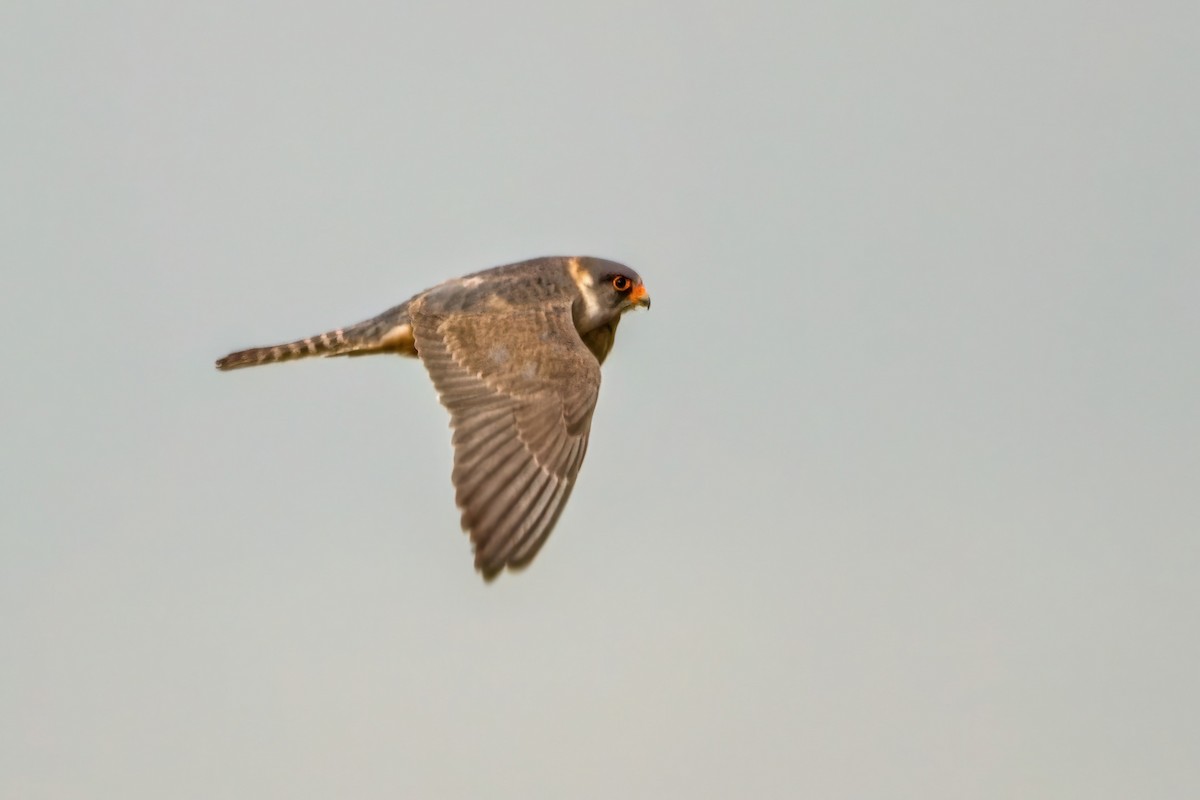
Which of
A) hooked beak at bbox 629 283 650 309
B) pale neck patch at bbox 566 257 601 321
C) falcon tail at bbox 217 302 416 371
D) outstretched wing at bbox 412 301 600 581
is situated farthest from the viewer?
hooked beak at bbox 629 283 650 309

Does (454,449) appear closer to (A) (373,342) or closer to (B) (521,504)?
Result: (B) (521,504)

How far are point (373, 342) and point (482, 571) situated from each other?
146 inches

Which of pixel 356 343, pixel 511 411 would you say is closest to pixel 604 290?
pixel 356 343

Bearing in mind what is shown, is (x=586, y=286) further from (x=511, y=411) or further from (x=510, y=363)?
Answer: (x=511, y=411)

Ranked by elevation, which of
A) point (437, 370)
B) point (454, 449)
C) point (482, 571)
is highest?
point (437, 370)

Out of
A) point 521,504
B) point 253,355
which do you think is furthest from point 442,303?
point 521,504

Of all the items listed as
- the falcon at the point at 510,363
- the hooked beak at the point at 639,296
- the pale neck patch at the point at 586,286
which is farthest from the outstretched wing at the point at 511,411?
the hooked beak at the point at 639,296

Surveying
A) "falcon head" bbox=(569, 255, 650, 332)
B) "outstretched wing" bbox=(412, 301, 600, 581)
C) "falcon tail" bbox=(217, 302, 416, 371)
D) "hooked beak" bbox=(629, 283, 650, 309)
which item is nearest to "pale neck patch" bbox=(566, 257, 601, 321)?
"falcon head" bbox=(569, 255, 650, 332)

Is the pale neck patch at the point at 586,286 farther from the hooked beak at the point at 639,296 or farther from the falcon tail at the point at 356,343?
the falcon tail at the point at 356,343

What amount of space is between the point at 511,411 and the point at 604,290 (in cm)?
253

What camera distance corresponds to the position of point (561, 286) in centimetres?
1412

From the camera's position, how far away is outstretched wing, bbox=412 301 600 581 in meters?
11.1

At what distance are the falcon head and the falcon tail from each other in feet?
4.34

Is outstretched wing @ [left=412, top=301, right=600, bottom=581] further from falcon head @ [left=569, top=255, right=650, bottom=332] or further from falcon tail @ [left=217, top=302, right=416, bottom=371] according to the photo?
falcon head @ [left=569, top=255, right=650, bottom=332]
